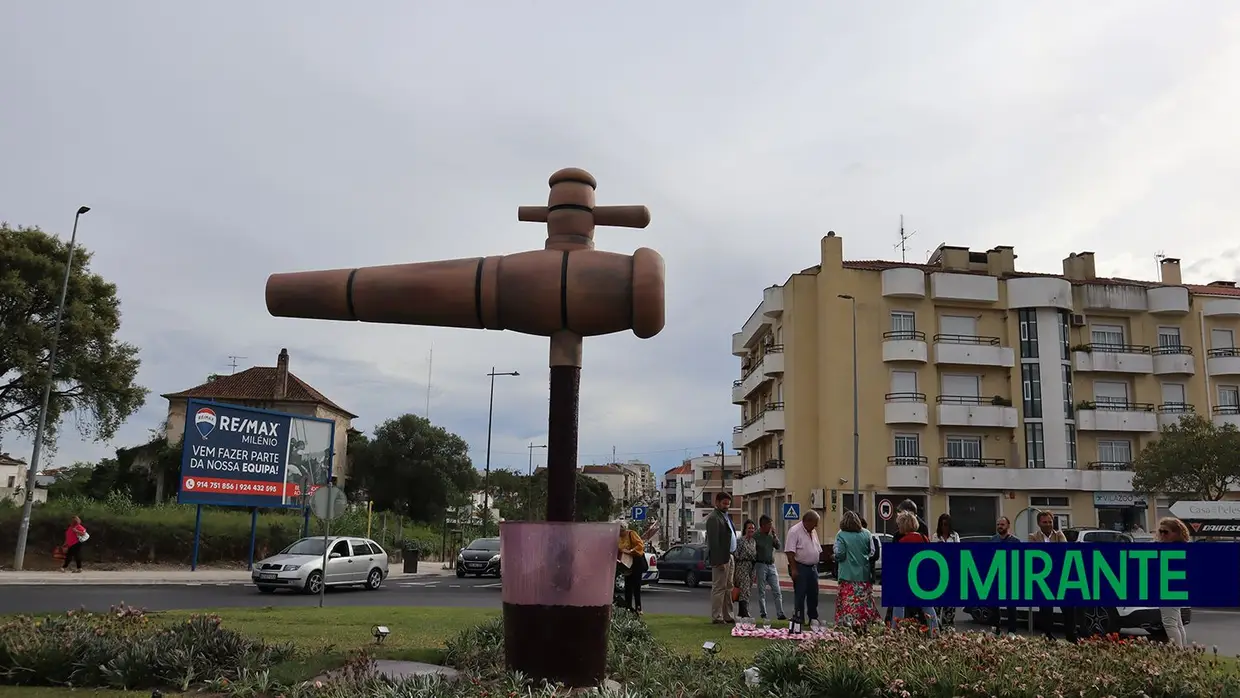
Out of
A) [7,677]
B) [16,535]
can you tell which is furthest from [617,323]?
[16,535]

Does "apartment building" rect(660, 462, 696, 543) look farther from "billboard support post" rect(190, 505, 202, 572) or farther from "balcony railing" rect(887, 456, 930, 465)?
"billboard support post" rect(190, 505, 202, 572)

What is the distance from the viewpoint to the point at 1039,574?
24.8ft

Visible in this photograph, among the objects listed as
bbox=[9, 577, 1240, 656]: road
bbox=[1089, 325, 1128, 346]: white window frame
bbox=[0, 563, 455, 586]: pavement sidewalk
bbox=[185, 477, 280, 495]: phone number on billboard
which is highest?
bbox=[1089, 325, 1128, 346]: white window frame

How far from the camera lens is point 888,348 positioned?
39406 mm

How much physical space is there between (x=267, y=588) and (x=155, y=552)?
11.2 meters

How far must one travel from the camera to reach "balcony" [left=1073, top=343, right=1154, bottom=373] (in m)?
40.7

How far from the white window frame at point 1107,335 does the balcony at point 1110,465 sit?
5536 mm

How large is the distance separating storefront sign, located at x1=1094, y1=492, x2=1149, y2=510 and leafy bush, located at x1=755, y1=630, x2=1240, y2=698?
3656cm

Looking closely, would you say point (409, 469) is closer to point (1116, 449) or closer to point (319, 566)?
point (319, 566)

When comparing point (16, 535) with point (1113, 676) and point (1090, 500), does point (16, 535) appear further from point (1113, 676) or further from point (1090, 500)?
point (1090, 500)

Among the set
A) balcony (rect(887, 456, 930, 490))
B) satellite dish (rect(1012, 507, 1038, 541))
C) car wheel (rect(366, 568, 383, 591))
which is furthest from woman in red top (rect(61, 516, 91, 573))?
balcony (rect(887, 456, 930, 490))

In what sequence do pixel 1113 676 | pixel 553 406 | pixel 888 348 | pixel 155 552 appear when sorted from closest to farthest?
1. pixel 1113 676
2. pixel 553 406
3. pixel 155 552
4. pixel 888 348

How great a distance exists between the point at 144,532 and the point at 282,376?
2562 centimetres

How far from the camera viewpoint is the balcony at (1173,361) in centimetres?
4100
